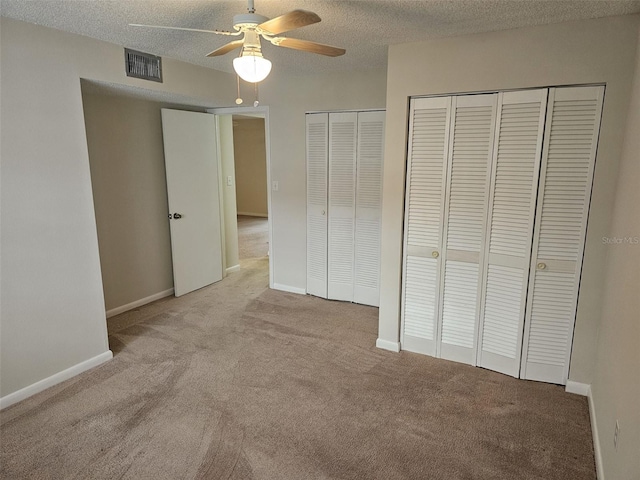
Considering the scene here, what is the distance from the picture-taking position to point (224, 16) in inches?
92.9

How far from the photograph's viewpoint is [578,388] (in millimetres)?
2652

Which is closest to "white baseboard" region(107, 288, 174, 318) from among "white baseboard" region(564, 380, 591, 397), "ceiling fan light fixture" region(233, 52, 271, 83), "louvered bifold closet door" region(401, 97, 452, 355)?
"louvered bifold closet door" region(401, 97, 452, 355)

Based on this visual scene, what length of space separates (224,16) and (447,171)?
5.81 ft

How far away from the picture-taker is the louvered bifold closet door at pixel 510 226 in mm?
2582

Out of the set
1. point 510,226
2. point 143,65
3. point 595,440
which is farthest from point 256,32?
point 595,440

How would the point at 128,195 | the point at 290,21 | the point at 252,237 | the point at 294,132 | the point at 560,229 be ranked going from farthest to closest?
the point at 252,237 < the point at 294,132 < the point at 128,195 < the point at 560,229 < the point at 290,21

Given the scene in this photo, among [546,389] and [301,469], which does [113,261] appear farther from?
[546,389]

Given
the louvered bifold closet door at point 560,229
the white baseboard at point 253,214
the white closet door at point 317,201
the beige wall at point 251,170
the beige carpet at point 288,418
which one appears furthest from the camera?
the white baseboard at point 253,214

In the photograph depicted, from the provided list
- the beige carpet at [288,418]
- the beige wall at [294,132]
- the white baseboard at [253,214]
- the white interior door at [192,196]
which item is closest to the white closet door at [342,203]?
the beige wall at [294,132]

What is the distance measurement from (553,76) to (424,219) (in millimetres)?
1208

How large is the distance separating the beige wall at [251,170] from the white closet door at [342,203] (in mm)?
5744

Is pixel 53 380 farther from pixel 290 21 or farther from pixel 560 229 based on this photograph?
pixel 560 229

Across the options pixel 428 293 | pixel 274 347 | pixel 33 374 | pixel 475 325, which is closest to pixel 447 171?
pixel 428 293

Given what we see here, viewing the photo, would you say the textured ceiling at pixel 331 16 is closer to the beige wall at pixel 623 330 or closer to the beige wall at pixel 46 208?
the beige wall at pixel 46 208
